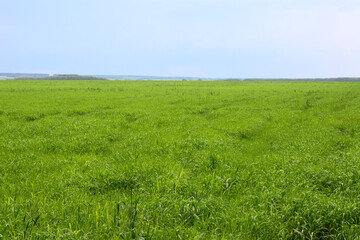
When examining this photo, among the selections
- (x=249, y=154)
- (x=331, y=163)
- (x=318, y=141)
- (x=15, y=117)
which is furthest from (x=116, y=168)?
(x=15, y=117)

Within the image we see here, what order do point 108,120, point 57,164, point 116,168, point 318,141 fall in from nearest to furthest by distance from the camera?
point 116,168 < point 57,164 < point 318,141 < point 108,120

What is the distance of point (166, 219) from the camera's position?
4.77 meters

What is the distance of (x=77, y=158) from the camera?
8.23 metres

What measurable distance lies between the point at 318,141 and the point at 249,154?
11.1 ft

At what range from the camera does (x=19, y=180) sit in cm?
647

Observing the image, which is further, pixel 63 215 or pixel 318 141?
pixel 318 141

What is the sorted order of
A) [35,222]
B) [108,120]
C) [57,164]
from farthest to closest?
[108,120] < [57,164] < [35,222]

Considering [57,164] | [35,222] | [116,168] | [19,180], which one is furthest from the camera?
[57,164]

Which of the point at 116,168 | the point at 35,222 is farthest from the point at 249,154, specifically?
the point at 35,222

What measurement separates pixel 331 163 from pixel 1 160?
1070 centimetres

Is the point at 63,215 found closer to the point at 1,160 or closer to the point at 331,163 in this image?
the point at 1,160

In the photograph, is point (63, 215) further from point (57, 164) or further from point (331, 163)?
point (331, 163)

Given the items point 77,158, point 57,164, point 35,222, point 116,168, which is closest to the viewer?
point 35,222

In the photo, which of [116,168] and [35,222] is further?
[116,168]
